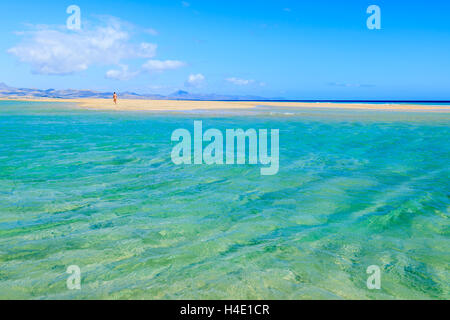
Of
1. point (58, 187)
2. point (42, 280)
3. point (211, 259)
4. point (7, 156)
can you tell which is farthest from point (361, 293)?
point (7, 156)

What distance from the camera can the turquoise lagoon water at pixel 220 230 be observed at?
12.0ft

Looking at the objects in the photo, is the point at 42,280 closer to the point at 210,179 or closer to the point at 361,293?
the point at 361,293

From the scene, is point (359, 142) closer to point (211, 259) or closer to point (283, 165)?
point (283, 165)

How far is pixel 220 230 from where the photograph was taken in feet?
16.9

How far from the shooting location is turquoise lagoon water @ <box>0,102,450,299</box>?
144 inches

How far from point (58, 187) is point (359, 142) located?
42.7 ft

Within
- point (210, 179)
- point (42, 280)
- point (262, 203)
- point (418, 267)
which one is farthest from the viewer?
point (210, 179)

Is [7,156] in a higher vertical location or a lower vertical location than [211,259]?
higher

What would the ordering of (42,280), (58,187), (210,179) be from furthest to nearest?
(210,179) → (58,187) → (42,280)

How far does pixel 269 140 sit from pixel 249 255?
11.6 meters

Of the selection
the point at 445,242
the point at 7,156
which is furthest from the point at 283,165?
the point at 7,156

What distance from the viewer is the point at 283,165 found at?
10.0 m

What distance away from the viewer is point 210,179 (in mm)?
8227
